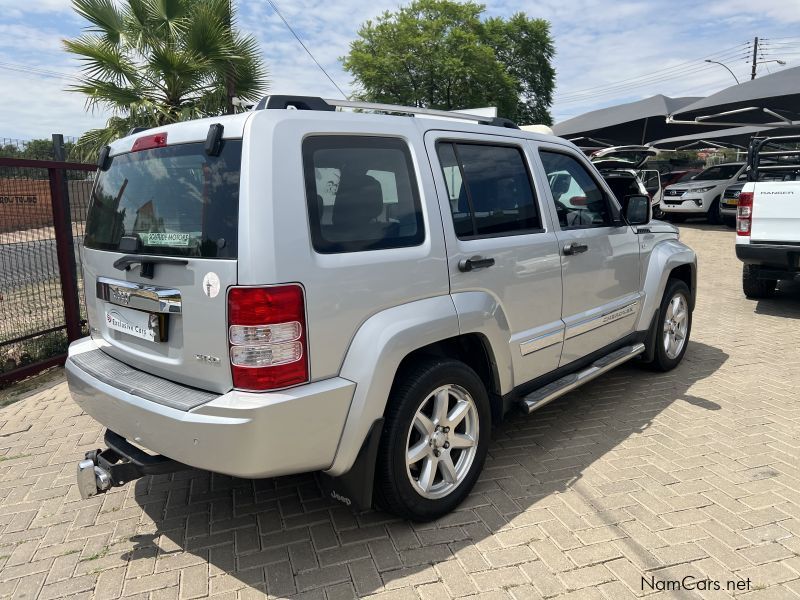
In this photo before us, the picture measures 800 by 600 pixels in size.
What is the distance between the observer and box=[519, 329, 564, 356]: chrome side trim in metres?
3.30

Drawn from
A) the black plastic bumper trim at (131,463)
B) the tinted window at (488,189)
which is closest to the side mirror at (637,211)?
the tinted window at (488,189)

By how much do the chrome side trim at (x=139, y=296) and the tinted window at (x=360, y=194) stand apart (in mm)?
667

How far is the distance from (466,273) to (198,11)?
694cm

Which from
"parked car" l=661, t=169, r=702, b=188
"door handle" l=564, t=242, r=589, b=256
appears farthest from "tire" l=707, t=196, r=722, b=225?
"door handle" l=564, t=242, r=589, b=256

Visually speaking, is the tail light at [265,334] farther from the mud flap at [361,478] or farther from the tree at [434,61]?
the tree at [434,61]

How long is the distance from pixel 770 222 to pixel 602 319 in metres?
4.09

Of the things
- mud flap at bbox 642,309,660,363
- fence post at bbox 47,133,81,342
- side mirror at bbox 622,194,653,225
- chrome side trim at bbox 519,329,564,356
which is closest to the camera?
chrome side trim at bbox 519,329,564,356

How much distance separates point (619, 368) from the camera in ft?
17.1

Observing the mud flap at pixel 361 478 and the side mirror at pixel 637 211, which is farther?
the side mirror at pixel 637 211

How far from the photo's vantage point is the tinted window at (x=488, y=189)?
9.73 ft

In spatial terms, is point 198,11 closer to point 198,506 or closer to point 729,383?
point 198,506

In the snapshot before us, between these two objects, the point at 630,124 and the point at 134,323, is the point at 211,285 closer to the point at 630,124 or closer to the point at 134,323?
the point at 134,323

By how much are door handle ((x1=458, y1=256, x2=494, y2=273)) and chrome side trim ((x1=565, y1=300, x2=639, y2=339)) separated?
991mm

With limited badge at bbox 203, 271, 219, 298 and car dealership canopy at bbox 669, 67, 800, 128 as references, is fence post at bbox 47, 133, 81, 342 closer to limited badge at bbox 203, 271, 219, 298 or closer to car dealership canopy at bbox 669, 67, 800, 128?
limited badge at bbox 203, 271, 219, 298
